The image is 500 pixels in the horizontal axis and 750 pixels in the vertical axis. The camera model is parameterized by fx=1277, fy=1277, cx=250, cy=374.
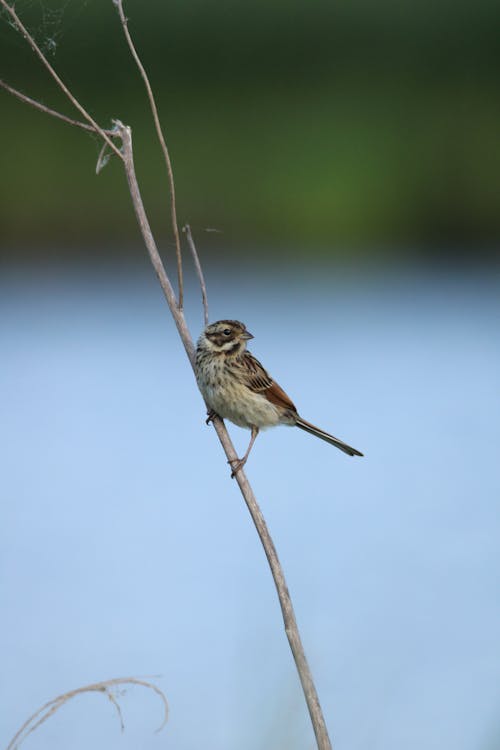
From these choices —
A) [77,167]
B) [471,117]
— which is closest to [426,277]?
[471,117]

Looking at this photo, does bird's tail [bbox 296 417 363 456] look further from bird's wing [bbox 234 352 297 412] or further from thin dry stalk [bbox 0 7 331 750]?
thin dry stalk [bbox 0 7 331 750]

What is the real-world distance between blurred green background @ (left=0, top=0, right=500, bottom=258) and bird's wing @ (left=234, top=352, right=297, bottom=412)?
15.1 feet

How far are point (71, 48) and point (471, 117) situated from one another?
2932mm

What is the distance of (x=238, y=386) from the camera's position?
3.31 meters

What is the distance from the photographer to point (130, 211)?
28.3 ft

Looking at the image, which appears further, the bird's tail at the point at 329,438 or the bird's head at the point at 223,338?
the bird's head at the point at 223,338

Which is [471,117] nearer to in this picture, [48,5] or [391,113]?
Result: [391,113]

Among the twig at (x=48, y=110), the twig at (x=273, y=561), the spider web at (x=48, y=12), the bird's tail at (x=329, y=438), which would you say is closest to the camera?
the twig at (x=273, y=561)

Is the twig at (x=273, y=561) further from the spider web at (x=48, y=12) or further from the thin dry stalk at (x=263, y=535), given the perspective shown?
the spider web at (x=48, y=12)

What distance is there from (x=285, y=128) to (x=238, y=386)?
582cm

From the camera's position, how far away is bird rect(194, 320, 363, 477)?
10.8 feet

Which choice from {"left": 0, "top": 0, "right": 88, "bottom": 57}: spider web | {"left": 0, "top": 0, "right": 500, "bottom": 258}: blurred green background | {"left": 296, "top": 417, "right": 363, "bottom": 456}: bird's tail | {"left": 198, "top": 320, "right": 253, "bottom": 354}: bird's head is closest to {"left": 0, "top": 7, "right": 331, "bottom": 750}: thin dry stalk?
{"left": 296, "top": 417, "right": 363, "bottom": 456}: bird's tail

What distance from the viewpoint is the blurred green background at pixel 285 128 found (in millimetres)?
8266

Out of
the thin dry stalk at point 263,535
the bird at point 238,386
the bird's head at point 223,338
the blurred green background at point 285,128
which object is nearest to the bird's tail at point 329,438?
the bird at point 238,386
